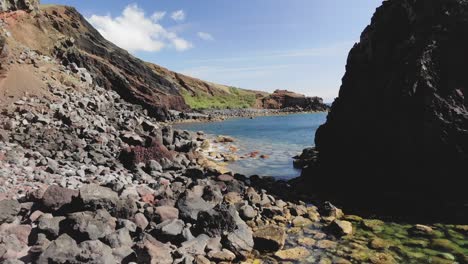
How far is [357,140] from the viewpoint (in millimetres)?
20891

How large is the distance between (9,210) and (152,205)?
4595 mm

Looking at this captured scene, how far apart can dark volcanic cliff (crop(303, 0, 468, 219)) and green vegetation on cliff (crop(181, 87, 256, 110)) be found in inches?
4054

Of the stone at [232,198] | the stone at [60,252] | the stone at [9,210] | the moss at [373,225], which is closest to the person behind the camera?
Answer: the stone at [60,252]

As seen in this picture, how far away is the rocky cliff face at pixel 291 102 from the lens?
163 m

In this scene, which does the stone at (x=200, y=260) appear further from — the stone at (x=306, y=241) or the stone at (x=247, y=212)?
the stone at (x=247, y=212)

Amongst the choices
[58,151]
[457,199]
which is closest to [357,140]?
[457,199]

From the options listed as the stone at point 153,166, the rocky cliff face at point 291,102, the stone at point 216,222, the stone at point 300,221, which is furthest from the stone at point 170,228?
the rocky cliff face at point 291,102

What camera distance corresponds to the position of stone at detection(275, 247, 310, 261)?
11.6 m

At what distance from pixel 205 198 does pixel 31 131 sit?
35.2ft

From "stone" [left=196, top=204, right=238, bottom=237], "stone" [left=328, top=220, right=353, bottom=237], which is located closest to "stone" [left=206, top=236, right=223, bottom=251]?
"stone" [left=196, top=204, right=238, bottom=237]

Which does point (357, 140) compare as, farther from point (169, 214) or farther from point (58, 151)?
point (58, 151)

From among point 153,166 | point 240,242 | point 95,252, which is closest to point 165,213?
point 240,242

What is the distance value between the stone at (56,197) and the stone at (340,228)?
906cm

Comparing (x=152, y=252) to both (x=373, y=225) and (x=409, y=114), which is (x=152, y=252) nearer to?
(x=373, y=225)
